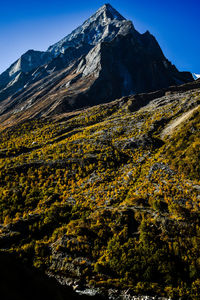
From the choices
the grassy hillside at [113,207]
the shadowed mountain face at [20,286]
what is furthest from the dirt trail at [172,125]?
the shadowed mountain face at [20,286]

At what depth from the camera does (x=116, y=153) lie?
39.3 metres

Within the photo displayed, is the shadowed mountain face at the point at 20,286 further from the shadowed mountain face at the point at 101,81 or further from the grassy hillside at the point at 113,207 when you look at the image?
the shadowed mountain face at the point at 101,81

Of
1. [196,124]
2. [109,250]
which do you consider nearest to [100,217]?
[109,250]

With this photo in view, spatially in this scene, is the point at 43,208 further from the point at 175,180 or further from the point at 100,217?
the point at 175,180

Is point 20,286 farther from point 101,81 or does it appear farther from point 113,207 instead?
point 101,81

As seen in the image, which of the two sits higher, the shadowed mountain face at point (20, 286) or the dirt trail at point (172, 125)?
the dirt trail at point (172, 125)

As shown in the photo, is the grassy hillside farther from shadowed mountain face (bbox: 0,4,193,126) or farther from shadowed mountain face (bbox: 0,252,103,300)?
shadowed mountain face (bbox: 0,4,193,126)

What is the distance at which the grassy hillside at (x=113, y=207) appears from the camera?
15742 mm

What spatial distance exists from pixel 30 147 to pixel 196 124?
140 ft

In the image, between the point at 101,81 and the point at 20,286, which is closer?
the point at 20,286

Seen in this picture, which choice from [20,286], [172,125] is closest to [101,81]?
[172,125]

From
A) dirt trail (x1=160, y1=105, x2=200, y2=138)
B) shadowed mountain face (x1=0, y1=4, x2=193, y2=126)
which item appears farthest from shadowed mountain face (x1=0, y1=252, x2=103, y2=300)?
shadowed mountain face (x1=0, y1=4, x2=193, y2=126)

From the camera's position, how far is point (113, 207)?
941 inches

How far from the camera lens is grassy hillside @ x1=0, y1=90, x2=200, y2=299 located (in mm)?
15742
